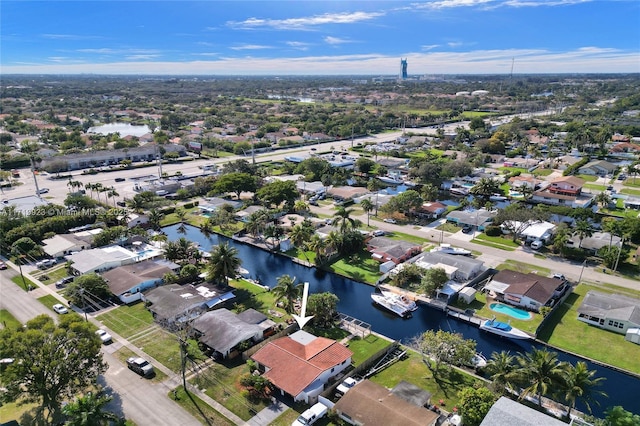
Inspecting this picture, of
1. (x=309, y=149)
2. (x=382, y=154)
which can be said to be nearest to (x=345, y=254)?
(x=382, y=154)

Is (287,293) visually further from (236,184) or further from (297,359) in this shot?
(236,184)

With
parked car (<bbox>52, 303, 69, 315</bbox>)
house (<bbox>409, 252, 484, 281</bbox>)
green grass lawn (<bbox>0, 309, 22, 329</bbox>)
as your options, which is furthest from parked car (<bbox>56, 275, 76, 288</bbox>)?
house (<bbox>409, 252, 484, 281</bbox>)

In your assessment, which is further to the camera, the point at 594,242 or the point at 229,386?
the point at 594,242

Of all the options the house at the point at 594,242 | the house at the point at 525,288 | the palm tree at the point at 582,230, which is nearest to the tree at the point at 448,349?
the house at the point at 525,288

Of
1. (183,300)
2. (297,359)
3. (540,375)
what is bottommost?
(297,359)

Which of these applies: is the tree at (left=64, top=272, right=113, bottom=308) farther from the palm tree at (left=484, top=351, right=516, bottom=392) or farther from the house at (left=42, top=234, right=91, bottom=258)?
the palm tree at (left=484, top=351, right=516, bottom=392)

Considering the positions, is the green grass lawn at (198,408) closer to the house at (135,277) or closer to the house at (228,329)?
the house at (228,329)

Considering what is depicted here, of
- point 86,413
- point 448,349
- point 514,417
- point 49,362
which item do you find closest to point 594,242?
point 448,349
